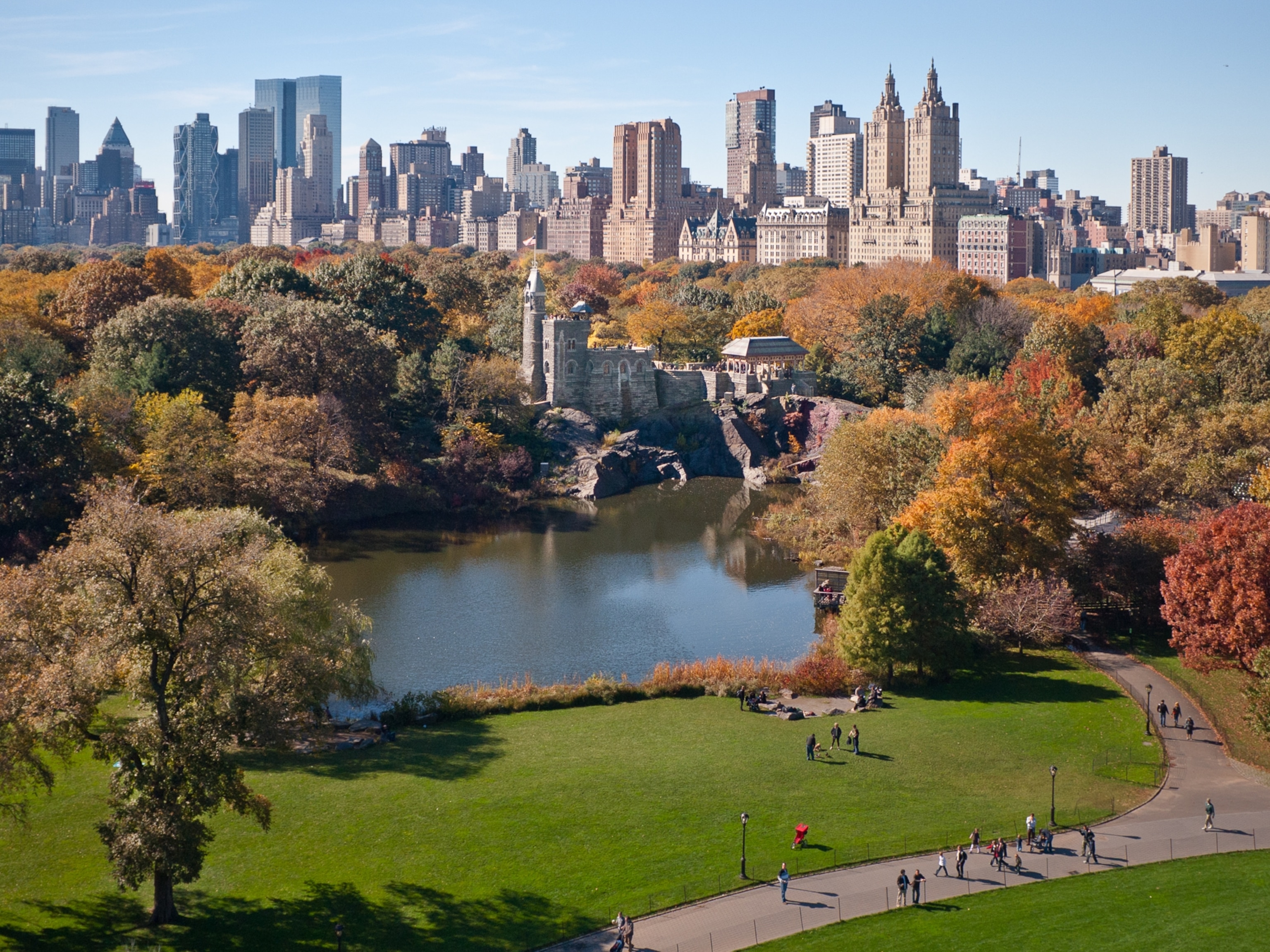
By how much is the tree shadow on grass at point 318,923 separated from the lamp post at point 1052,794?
1137 centimetres

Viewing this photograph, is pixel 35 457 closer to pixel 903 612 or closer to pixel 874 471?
pixel 874 471

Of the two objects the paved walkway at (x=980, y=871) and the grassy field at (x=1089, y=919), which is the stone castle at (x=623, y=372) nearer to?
the paved walkway at (x=980, y=871)

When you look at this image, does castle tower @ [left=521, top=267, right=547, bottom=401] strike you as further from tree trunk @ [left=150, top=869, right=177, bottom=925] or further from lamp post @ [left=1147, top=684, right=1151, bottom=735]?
tree trunk @ [left=150, top=869, right=177, bottom=925]

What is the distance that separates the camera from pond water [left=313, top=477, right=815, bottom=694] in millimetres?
45562

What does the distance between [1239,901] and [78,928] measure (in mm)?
23032

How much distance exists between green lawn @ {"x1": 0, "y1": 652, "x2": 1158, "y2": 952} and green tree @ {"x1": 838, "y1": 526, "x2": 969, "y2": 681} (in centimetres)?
178

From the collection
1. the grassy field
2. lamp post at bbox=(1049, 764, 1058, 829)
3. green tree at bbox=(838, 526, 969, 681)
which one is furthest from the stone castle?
the grassy field

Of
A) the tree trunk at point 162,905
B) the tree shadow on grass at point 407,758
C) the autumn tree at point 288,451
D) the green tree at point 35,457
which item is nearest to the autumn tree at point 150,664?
the tree trunk at point 162,905

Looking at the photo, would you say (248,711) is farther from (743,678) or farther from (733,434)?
(733,434)

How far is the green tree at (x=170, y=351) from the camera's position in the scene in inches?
2692

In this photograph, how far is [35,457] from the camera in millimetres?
53719

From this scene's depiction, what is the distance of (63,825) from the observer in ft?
98.8

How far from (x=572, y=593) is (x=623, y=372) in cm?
3316

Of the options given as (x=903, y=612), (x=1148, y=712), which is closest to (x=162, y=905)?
(x=903, y=612)
